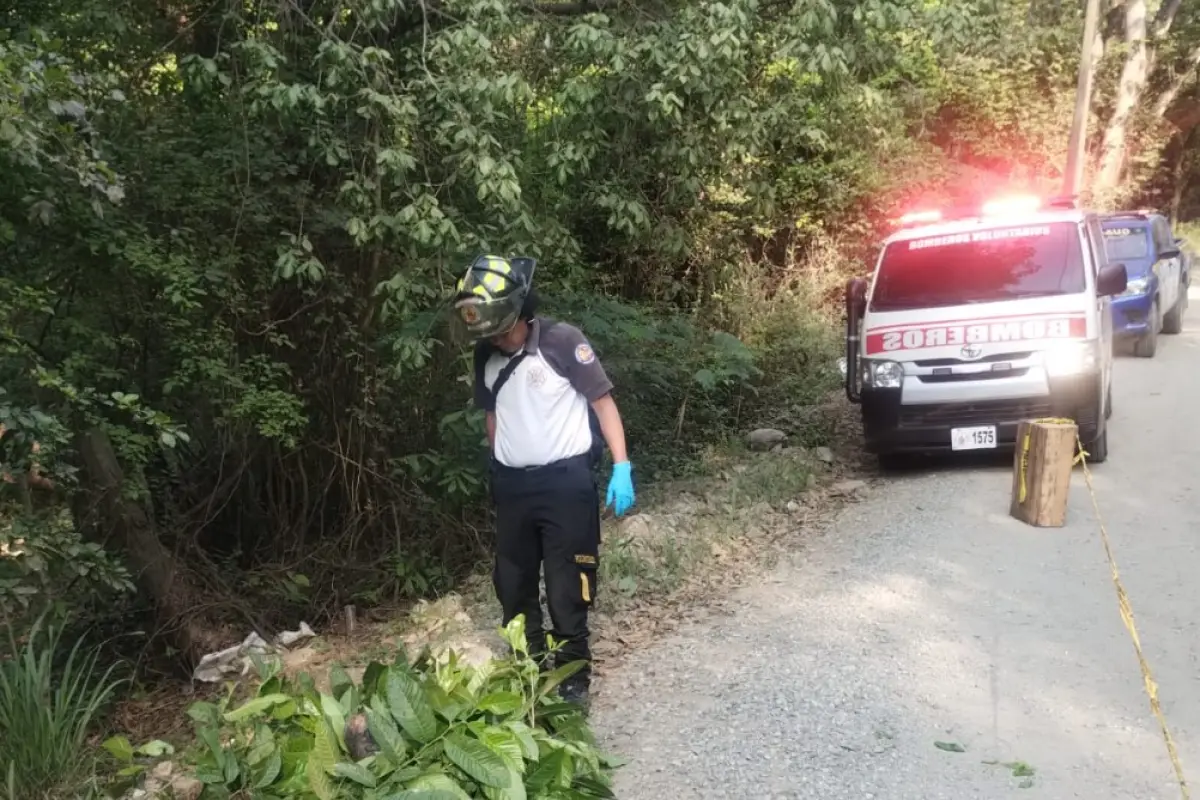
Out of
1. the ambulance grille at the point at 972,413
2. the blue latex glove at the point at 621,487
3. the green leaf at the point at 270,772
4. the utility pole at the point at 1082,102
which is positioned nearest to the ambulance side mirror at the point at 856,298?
the ambulance grille at the point at 972,413

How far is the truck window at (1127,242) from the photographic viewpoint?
13.4 meters

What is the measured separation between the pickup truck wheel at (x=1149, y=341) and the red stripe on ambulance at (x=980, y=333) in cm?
684

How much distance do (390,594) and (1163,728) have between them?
5.46m

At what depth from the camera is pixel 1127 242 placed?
1362cm

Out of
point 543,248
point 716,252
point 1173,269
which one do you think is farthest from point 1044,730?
point 1173,269

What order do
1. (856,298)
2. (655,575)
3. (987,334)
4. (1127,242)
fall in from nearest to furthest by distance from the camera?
(655,575) → (987,334) → (856,298) → (1127,242)

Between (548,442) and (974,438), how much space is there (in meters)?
5.06

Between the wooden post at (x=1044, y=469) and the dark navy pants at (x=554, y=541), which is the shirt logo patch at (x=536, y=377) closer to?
the dark navy pants at (x=554, y=541)

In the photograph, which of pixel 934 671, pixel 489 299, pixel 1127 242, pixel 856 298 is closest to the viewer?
pixel 489 299

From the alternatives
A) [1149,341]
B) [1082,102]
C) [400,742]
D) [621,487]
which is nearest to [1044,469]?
[621,487]

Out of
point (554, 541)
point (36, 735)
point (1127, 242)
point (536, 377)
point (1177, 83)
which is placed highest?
point (1177, 83)

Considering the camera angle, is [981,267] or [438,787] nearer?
[438,787]

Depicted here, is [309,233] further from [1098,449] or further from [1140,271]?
[1140,271]

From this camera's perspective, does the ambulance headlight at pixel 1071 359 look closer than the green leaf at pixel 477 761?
No
